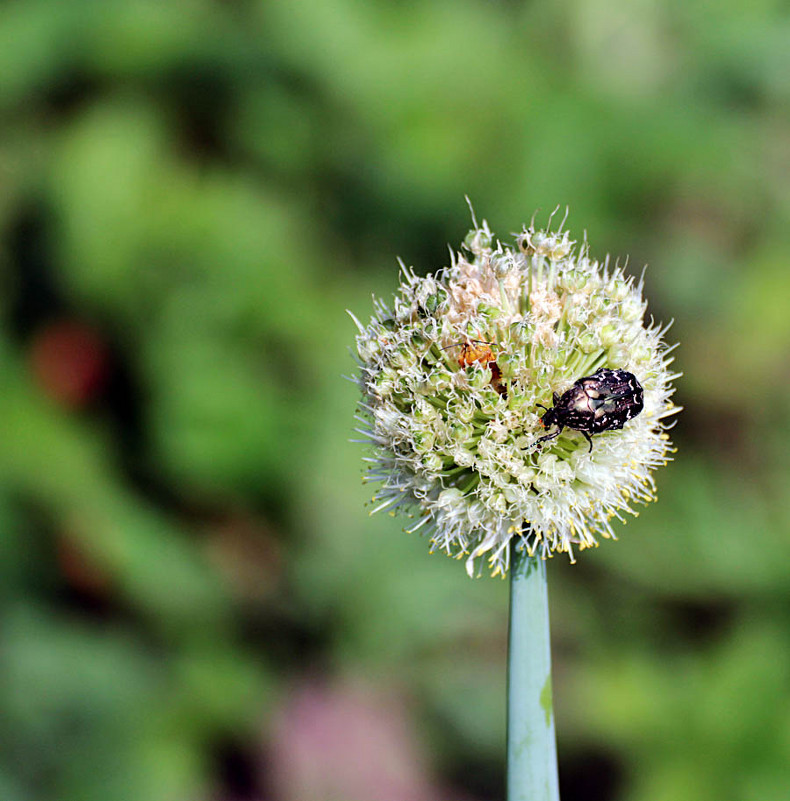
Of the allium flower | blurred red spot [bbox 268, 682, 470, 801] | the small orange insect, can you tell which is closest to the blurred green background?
blurred red spot [bbox 268, 682, 470, 801]

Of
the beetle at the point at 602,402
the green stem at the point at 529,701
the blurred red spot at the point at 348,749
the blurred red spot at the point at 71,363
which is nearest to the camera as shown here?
the green stem at the point at 529,701

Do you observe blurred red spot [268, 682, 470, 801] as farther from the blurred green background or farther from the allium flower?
the allium flower

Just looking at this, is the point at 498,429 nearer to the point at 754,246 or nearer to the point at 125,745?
the point at 125,745

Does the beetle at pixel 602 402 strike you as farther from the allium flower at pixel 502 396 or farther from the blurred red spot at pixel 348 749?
the blurred red spot at pixel 348 749

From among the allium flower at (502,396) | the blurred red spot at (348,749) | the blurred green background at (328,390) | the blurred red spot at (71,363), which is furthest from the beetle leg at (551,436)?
the blurred red spot at (71,363)

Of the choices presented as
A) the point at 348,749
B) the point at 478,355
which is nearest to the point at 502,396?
the point at 478,355

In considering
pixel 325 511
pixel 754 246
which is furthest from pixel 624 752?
pixel 754 246
